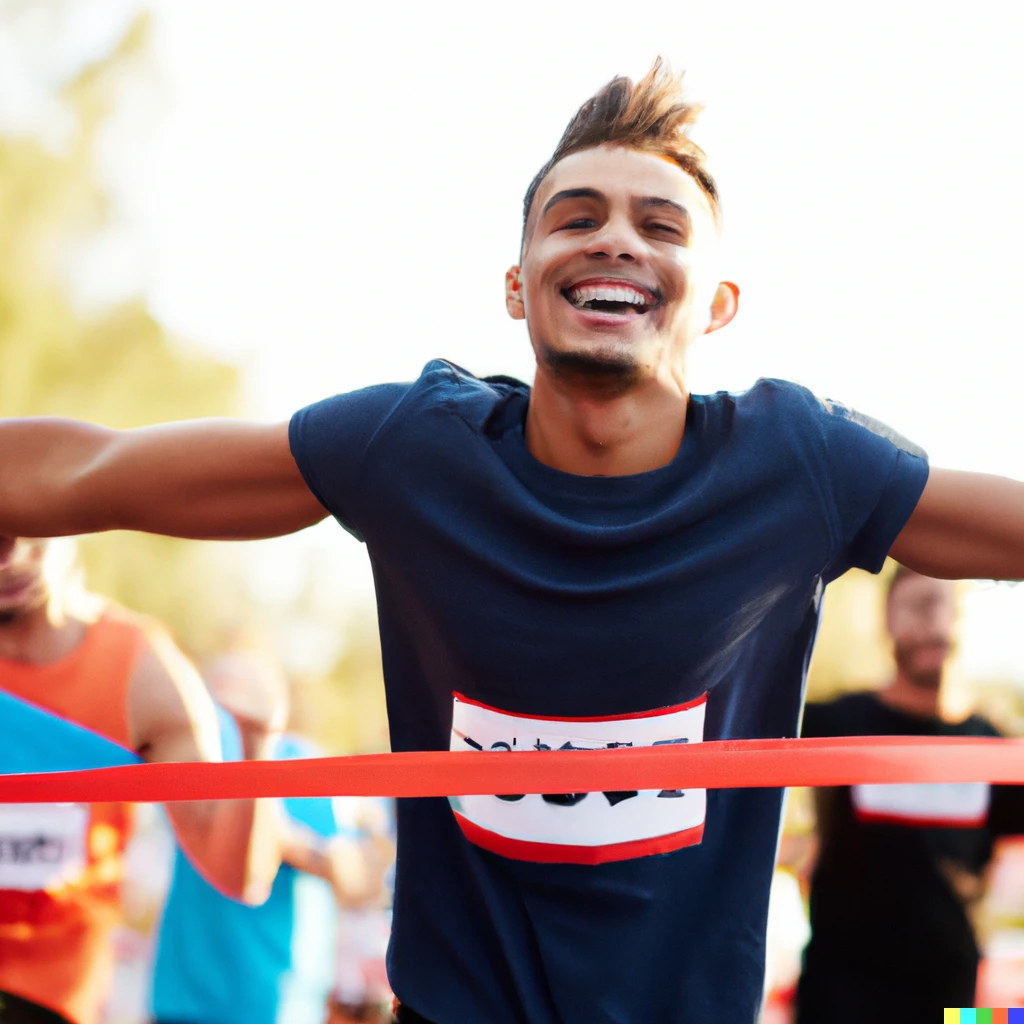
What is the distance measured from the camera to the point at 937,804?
1993 millimetres

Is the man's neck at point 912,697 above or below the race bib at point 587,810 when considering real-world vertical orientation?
above

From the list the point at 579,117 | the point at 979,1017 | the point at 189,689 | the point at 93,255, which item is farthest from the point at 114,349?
the point at 979,1017

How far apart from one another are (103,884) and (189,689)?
443mm

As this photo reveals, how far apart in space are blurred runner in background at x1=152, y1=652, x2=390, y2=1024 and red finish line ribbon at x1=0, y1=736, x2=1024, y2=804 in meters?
0.33

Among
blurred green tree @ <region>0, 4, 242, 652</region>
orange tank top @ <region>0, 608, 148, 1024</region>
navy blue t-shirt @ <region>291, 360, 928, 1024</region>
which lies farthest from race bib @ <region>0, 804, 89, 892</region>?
blurred green tree @ <region>0, 4, 242, 652</region>

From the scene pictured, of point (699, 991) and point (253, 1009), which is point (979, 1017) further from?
point (253, 1009)

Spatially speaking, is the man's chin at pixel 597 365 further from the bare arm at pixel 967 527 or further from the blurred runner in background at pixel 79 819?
the blurred runner in background at pixel 79 819

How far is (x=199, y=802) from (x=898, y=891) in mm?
1144

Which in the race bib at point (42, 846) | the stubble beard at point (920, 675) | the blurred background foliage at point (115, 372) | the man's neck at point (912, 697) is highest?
the blurred background foliage at point (115, 372)

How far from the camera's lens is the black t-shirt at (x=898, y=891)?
157 cm

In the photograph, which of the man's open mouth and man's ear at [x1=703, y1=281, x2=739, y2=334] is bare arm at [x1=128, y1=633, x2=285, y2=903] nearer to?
the man's open mouth

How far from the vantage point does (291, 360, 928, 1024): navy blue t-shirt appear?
4.85 feet

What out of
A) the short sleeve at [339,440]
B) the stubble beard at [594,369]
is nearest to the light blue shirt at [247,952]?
the short sleeve at [339,440]

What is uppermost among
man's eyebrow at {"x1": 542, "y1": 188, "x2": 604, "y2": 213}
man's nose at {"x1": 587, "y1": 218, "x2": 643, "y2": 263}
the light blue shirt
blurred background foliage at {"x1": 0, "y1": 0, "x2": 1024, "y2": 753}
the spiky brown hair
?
blurred background foliage at {"x1": 0, "y1": 0, "x2": 1024, "y2": 753}
